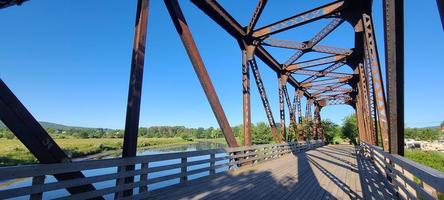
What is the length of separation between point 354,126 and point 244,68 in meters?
38.2

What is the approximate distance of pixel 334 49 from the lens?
13.9 metres

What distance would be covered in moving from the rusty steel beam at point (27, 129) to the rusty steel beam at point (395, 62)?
15.5 ft

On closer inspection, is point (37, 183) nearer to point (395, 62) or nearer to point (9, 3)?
point (9, 3)

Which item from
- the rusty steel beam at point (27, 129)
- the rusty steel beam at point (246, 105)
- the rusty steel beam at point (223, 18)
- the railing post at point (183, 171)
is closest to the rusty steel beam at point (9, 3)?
the rusty steel beam at point (27, 129)

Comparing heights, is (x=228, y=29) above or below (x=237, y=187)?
above

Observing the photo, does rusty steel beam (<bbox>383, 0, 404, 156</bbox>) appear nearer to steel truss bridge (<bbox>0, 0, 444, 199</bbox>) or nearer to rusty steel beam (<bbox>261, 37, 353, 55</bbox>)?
steel truss bridge (<bbox>0, 0, 444, 199</bbox>)

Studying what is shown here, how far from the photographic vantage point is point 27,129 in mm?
3170

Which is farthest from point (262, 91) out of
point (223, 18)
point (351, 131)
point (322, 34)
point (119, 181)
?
point (351, 131)

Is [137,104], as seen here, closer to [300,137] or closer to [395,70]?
[395,70]

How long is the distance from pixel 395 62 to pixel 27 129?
16.1 ft

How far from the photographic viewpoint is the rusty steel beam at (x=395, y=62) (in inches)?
147

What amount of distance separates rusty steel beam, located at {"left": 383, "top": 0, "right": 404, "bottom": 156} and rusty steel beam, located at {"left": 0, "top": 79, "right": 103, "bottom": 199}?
4736 mm

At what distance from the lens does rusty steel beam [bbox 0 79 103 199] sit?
3.01 meters

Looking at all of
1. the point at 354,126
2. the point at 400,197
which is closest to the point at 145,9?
the point at 400,197
